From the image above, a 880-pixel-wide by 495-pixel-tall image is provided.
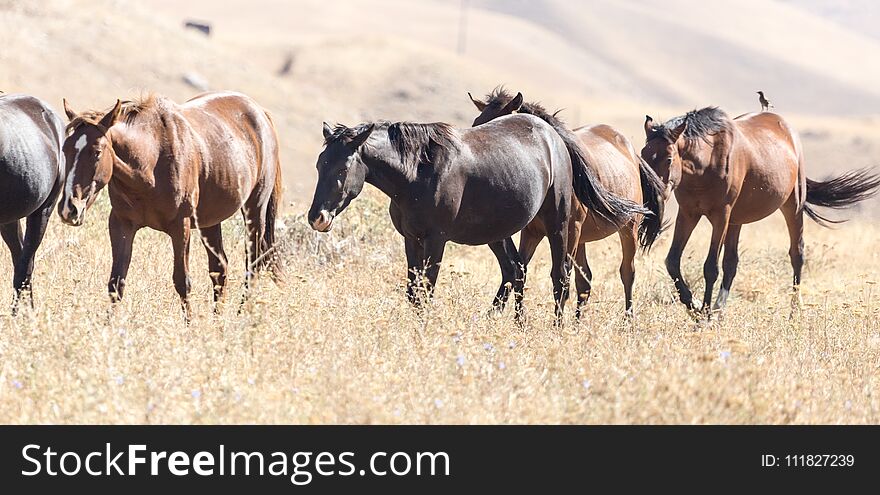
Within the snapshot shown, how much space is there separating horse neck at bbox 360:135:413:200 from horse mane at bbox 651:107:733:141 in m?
2.81

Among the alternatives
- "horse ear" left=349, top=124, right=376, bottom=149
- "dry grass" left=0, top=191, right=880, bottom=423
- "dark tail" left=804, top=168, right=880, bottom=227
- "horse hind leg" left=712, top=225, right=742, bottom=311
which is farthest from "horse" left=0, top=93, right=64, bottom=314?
"dark tail" left=804, top=168, right=880, bottom=227

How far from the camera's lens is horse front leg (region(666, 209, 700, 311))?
9.51 m

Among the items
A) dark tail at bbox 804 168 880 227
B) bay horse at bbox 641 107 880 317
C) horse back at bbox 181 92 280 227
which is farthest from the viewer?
dark tail at bbox 804 168 880 227

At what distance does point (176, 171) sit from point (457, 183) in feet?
6.21

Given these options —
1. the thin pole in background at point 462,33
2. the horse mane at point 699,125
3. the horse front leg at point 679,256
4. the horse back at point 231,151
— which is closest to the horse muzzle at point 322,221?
the horse back at point 231,151

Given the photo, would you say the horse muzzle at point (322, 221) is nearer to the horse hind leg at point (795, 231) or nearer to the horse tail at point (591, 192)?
the horse tail at point (591, 192)

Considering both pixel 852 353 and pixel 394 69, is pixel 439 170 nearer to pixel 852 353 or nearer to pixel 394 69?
pixel 852 353

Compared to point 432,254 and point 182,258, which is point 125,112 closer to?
point 182,258

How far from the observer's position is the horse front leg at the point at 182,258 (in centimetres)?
745

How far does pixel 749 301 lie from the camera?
36.1 ft

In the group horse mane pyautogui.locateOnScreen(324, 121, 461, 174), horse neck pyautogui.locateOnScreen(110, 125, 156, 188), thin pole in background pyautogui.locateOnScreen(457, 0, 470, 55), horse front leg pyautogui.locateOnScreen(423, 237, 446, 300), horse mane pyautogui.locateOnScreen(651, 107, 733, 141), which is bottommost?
thin pole in background pyautogui.locateOnScreen(457, 0, 470, 55)

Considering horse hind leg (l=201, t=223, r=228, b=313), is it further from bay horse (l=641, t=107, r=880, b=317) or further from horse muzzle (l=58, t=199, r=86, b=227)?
bay horse (l=641, t=107, r=880, b=317)

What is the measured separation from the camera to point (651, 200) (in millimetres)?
9281

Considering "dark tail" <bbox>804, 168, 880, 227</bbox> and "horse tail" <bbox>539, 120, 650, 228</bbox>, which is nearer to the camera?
"horse tail" <bbox>539, 120, 650, 228</bbox>
